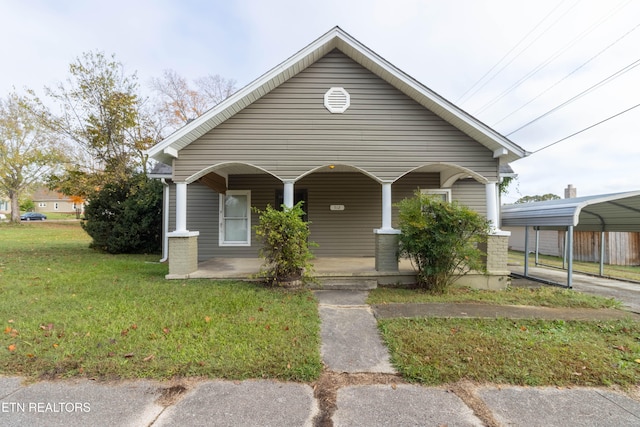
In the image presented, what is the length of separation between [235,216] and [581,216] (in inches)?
425

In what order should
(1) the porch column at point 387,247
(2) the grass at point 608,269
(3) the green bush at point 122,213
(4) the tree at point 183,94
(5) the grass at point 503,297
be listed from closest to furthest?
(5) the grass at point 503,297 < (1) the porch column at point 387,247 < (2) the grass at point 608,269 < (3) the green bush at point 122,213 < (4) the tree at point 183,94

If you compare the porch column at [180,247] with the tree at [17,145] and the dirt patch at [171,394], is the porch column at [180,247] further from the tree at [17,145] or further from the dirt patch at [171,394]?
the tree at [17,145]

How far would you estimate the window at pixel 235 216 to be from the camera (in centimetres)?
927

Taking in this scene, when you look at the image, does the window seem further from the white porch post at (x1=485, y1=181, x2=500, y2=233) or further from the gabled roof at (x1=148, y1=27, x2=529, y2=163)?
the white porch post at (x1=485, y1=181, x2=500, y2=233)

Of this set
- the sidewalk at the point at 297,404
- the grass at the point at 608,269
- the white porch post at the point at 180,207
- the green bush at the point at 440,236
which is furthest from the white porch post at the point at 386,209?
the grass at the point at 608,269

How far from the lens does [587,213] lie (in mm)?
8430

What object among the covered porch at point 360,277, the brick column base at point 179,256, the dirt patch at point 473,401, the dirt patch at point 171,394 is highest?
the brick column base at point 179,256

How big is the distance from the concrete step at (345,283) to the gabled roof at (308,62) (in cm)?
402

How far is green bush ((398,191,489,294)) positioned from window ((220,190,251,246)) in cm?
527

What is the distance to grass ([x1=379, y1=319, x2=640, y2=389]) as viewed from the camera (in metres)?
2.85

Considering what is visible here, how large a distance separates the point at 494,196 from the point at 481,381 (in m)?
4.92

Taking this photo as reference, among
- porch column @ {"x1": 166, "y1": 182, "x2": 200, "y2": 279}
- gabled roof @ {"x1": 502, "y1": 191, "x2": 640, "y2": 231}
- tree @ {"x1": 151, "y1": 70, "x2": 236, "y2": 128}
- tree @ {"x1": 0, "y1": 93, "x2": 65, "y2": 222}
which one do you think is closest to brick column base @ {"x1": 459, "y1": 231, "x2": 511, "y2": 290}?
gabled roof @ {"x1": 502, "y1": 191, "x2": 640, "y2": 231}

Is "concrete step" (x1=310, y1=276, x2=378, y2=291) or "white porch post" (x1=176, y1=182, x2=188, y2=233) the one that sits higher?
"white porch post" (x1=176, y1=182, x2=188, y2=233)

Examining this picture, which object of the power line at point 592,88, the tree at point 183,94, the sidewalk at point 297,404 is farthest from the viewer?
the tree at point 183,94
